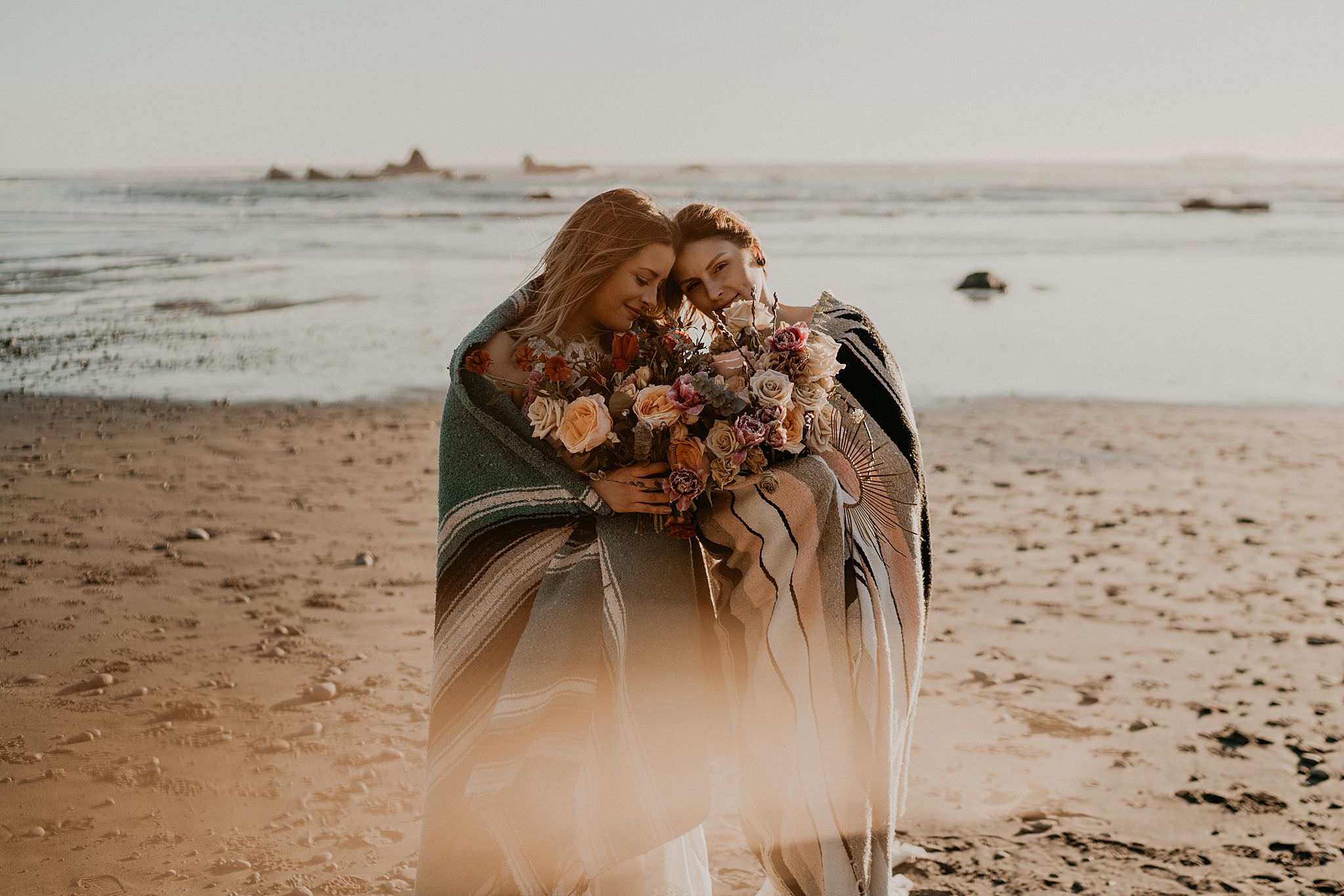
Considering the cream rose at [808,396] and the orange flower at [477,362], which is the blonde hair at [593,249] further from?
the cream rose at [808,396]

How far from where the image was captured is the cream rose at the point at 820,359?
3.26 meters

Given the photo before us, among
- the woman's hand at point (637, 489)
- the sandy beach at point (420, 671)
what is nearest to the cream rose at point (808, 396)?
the woman's hand at point (637, 489)

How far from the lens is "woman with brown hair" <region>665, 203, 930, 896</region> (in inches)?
135

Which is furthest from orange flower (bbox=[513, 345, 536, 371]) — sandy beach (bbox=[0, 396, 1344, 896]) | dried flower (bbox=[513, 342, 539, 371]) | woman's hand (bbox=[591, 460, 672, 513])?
sandy beach (bbox=[0, 396, 1344, 896])

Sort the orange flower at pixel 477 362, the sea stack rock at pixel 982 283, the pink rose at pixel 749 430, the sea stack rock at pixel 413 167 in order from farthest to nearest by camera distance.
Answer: the sea stack rock at pixel 413 167, the sea stack rock at pixel 982 283, the orange flower at pixel 477 362, the pink rose at pixel 749 430

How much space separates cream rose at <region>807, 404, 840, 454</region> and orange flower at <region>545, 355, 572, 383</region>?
0.69 m

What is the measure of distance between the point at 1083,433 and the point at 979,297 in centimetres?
947

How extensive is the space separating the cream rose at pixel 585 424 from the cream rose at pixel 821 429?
22.5 inches

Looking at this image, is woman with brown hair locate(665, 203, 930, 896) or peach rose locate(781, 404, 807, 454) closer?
peach rose locate(781, 404, 807, 454)

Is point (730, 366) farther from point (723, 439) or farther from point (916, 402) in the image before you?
point (916, 402)

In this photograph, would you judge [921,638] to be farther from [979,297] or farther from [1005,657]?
[979,297]

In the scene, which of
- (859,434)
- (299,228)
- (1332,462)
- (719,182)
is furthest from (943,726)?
(719,182)

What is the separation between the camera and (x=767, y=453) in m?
3.35

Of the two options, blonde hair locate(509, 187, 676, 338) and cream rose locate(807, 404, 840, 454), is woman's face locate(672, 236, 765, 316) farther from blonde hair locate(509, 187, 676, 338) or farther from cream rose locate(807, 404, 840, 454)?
cream rose locate(807, 404, 840, 454)
